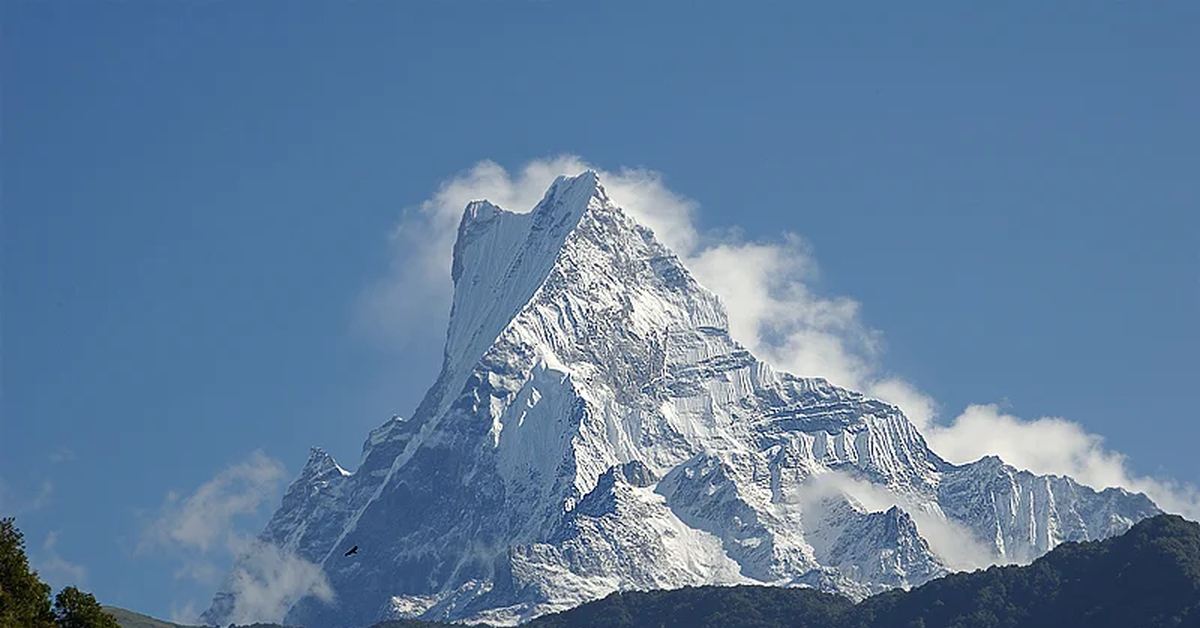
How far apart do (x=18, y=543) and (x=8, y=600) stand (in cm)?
558

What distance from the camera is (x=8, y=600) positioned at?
132 m

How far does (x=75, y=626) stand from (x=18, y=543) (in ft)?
21.7

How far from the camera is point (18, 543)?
Result: 447 ft

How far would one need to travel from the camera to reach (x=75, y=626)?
139m

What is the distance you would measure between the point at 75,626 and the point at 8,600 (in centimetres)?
800
